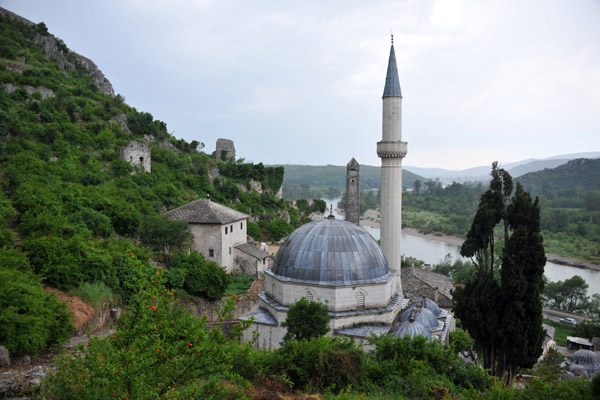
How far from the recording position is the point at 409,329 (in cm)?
1349

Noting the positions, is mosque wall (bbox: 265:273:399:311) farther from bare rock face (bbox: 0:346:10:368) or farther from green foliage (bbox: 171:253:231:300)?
bare rock face (bbox: 0:346:10:368)

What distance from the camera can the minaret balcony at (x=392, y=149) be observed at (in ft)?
68.0

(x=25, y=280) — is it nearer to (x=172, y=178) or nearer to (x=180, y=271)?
(x=180, y=271)

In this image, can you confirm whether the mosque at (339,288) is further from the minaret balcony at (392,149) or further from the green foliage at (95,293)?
the minaret balcony at (392,149)

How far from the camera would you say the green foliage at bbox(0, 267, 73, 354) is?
904 centimetres

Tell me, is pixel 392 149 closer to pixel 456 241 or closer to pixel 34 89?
pixel 34 89

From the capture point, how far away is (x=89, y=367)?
18.8 feet

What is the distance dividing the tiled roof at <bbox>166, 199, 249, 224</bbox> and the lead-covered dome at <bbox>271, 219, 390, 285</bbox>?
30.5 ft

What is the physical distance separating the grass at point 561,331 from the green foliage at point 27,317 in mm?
32499

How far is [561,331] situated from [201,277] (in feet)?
98.7

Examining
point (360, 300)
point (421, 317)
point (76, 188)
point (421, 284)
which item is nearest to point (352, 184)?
point (421, 284)

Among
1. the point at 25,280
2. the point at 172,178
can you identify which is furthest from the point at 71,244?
the point at 172,178

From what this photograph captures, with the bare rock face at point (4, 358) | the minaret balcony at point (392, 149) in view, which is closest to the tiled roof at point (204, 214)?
the minaret balcony at point (392, 149)

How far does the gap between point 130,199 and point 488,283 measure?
2215 cm
